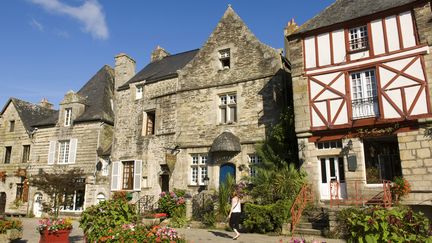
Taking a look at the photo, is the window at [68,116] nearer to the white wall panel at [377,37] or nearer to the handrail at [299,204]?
the handrail at [299,204]

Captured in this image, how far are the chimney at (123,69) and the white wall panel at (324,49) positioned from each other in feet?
39.4

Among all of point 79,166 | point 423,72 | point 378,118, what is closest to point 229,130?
point 378,118

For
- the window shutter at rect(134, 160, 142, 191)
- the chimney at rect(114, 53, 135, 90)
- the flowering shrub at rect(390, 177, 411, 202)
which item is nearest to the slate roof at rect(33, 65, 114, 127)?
the chimney at rect(114, 53, 135, 90)

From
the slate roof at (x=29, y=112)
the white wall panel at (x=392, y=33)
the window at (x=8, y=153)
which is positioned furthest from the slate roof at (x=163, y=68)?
the white wall panel at (x=392, y=33)

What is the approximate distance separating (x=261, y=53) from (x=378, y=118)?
613 cm

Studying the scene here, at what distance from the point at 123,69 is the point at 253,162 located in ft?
34.9

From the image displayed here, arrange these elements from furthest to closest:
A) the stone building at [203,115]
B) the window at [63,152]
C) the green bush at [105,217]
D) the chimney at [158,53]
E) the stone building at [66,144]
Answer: the chimney at [158,53]
the window at [63,152]
the stone building at [66,144]
the stone building at [203,115]
the green bush at [105,217]

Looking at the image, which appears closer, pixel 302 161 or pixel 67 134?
pixel 302 161

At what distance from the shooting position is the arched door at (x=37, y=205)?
19656mm

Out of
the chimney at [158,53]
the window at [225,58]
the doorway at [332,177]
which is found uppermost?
the chimney at [158,53]

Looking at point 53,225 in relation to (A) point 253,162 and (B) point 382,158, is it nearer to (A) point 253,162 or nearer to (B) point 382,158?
(A) point 253,162

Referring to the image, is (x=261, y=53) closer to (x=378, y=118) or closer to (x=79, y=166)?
(x=378, y=118)

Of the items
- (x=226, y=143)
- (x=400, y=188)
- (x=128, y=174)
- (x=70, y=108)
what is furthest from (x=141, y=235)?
(x=70, y=108)

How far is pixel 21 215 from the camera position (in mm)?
19922
